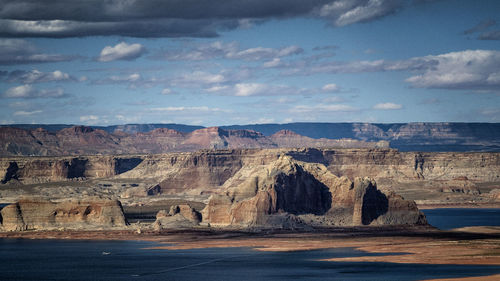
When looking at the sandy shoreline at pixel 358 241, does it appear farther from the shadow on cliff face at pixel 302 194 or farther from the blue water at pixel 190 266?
the shadow on cliff face at pixel 302 194

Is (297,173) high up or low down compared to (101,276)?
up

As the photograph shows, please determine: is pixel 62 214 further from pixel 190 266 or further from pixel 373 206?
pixel 373 206

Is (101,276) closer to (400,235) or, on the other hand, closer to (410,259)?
(410,259)

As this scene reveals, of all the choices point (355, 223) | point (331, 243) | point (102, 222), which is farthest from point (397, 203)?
point (102, 222)

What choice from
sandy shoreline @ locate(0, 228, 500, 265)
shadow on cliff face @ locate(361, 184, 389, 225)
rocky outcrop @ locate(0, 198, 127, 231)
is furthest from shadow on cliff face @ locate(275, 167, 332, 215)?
rocky outcrop @ locate(0, 198, 127, 231)

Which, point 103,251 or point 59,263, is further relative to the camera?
point 103,251

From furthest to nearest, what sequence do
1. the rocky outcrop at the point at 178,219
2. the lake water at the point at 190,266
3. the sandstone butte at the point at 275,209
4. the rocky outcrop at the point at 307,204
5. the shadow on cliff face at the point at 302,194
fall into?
the rocky outcrop at the point at 178,219, the shadow on cliff face at the point at 302,194, the rocky outcrop at the point at 307,204, the sandstone butte at the point at 275,209, the lake water at the point at 190,266

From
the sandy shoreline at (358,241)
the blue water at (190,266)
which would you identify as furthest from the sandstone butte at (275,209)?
the blue water at (190,266)
